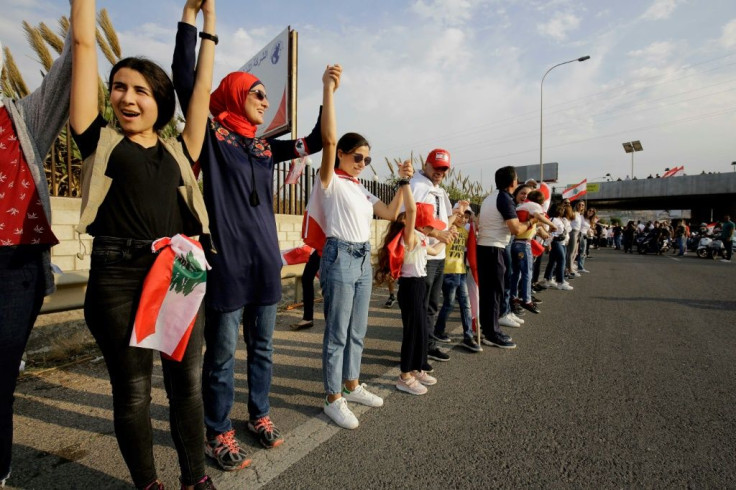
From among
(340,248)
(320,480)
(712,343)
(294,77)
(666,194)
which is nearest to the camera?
(320,480)

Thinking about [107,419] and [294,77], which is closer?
[107,419]

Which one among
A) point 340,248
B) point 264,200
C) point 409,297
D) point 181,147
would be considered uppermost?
point 181,147

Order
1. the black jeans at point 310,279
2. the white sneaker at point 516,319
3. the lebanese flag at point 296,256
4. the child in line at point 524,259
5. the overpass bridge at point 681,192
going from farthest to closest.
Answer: the overpass bridge at point 681,192 → the child in line at point 524,259 → the lebanese flag at point 296,256 → the white sneaker at point 516,319 → the black jeans at point 310,279

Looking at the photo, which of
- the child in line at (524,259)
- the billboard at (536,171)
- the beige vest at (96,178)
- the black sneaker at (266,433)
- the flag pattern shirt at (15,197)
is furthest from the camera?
the billboard at (536,171)

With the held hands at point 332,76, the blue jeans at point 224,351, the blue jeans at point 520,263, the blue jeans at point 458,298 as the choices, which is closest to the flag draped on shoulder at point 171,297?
the blue jeans at point 224,351

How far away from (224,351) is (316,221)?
1.04m

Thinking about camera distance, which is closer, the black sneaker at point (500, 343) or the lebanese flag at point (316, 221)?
the lebanese flag at point (316, 221)

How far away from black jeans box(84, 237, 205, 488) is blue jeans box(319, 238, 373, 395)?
98cm

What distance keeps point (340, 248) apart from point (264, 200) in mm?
634

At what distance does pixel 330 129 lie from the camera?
229 centimetres

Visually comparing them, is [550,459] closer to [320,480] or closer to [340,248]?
[320,480]

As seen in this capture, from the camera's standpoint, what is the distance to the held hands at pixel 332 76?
2.30 meters

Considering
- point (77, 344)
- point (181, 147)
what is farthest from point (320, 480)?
point (77, 344)

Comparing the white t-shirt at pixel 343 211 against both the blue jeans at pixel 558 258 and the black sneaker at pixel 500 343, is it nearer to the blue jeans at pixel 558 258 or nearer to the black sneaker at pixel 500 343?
the black sneaker at pixel 500 343
